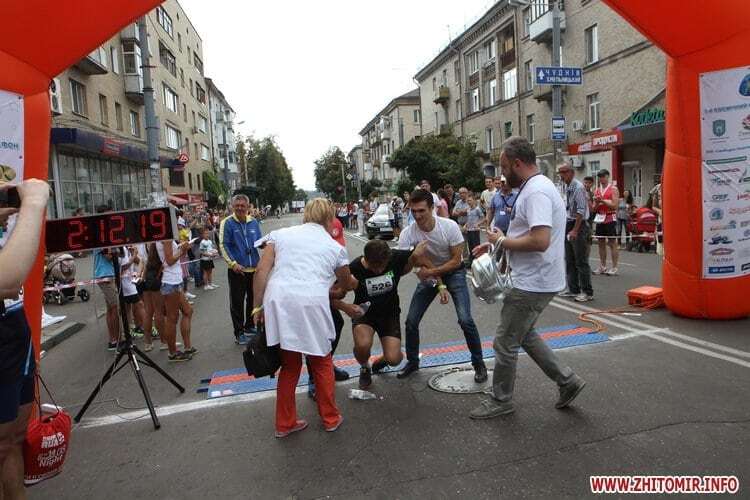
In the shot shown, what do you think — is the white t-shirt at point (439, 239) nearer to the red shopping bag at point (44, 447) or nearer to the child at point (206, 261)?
the red shopping bag at point (44, 447)

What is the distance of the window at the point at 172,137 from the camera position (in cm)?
3928

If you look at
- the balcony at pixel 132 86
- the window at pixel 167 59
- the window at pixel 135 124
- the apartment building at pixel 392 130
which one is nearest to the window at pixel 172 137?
the window at pixel 167 59

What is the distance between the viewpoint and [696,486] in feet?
9.77

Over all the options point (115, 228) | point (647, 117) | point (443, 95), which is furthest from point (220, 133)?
point (115, 228)

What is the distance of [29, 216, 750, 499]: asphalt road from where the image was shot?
3186mm

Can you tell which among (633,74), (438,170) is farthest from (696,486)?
(438,170)

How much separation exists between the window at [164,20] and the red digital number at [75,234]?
132 ft

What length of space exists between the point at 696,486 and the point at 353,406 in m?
2.47

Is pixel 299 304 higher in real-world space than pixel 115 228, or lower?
lower

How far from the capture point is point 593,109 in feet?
86.8

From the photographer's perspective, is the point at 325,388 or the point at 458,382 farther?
the point at 458,382

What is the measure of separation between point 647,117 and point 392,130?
5449 cm

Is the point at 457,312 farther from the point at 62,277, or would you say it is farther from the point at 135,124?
the point at 135,124

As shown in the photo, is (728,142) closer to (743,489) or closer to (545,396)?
(545,396)
